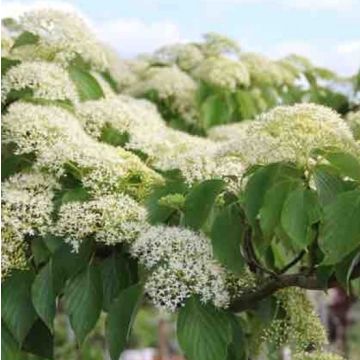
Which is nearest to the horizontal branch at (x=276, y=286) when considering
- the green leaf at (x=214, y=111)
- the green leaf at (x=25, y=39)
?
the green leaf at (x=25, y=39)

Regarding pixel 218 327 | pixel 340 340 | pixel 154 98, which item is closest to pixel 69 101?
pixel 218 327

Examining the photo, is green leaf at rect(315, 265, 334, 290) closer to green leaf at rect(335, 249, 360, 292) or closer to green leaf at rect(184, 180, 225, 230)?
green leaf at rect(335, 249, 360, 292)

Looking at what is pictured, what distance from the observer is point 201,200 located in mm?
1543

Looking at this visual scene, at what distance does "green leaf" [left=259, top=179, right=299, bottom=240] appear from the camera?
1.44 meters

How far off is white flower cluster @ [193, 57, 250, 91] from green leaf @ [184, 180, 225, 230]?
1493mm

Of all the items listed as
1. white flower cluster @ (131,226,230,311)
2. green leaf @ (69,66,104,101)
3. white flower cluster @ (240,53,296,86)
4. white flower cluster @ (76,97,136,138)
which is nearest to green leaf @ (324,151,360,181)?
white flower cluster @ (131,226,230,311)

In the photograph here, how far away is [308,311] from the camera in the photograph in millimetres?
1733

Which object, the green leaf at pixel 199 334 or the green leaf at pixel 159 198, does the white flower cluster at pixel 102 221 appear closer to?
the green leaf at pixel 159 198

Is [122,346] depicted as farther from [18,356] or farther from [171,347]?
[171,347]

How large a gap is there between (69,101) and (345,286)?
2.75ft

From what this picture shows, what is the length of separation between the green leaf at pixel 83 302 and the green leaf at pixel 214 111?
4.75ft

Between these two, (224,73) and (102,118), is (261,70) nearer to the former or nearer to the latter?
(224,73)

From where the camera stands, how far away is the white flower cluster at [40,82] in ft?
6.67

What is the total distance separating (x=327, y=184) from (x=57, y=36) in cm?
95
